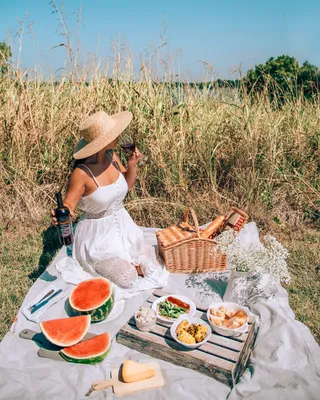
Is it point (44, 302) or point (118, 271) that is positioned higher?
point (118, 271)

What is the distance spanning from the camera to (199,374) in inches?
95.1

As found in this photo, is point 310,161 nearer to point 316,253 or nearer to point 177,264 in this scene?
point 316,253

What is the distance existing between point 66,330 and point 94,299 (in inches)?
13.5

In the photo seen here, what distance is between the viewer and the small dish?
260 cm

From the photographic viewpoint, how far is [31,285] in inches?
146

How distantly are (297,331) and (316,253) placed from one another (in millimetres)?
1666

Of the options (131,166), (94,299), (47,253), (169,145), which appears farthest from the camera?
(169,145)

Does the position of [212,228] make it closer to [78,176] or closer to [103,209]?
[103,209]

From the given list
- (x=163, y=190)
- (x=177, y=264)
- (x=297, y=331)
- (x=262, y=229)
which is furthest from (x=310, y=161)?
(x=297, y=331)

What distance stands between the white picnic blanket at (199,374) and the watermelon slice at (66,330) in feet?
0.53

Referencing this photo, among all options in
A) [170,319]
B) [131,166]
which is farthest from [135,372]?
[131,166]

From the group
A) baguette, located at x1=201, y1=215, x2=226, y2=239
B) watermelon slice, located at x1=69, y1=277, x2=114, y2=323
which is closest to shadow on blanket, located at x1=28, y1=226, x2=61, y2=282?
watermelon slice, located at x1=69, y1=277, x2=114, y2=323

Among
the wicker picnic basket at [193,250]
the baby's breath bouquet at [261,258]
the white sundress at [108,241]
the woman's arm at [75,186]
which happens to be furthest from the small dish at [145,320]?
the woman's arm at [75,186]

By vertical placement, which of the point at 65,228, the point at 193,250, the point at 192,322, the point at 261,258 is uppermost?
the point at 65,228
